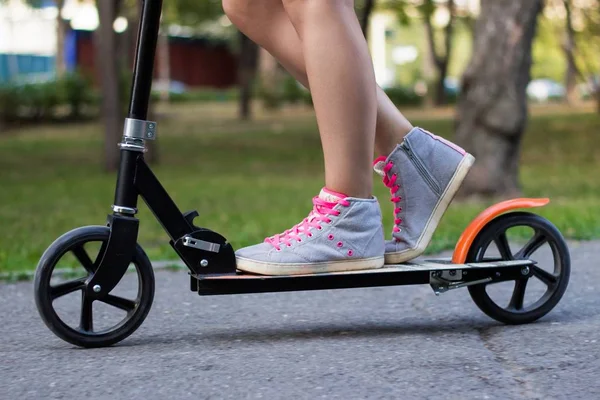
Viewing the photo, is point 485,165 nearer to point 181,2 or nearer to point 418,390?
point 418,390

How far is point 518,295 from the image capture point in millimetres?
3102

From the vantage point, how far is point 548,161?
15.7 m

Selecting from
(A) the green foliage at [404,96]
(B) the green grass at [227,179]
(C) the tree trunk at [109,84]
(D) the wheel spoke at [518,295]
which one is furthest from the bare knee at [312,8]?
(A) the green foliage at [404,96]

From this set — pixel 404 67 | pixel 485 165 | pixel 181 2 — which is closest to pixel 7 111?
pixel 181 2

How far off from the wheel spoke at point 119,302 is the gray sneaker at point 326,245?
0.32 meters

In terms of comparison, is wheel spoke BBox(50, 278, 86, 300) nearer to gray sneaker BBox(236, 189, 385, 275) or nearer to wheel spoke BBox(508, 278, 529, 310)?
gray sneaker BBox(236, 189, 385, 275)

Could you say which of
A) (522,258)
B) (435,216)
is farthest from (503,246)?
(435,216)

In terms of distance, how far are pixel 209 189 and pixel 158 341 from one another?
29.9ft

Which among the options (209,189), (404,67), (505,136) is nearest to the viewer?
(505,136)

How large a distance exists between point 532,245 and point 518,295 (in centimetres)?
17

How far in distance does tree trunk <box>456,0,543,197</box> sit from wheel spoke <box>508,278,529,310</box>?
246 inches

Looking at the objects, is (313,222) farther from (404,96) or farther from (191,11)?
(404,96)

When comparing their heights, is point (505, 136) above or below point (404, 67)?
below

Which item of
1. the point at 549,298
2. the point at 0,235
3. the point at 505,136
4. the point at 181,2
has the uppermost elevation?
the point at 181,2
